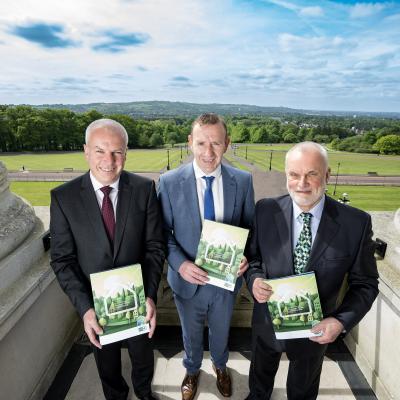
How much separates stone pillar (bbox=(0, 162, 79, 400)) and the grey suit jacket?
1543mm

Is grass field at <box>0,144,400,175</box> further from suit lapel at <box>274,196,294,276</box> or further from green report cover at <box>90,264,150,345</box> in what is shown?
suit lapel at <box>274,196,294,276</box>

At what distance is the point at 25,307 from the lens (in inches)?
121

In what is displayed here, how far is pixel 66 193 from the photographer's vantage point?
282 cm

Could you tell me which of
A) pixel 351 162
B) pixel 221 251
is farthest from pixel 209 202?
pixel 351 162

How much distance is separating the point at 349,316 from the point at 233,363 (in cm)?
223

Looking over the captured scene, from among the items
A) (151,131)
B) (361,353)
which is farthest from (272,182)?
(151,131)

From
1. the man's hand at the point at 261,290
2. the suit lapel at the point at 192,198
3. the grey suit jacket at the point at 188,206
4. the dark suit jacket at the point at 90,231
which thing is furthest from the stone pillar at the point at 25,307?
the man's hand at the point at 261,290

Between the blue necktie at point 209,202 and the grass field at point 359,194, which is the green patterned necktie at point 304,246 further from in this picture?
the grass field at point 359,194

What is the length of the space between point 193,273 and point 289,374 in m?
1.55

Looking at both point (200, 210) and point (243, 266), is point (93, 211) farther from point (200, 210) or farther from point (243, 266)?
point (243, 266)

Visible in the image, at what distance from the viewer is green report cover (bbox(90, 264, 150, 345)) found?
2695 millimetres

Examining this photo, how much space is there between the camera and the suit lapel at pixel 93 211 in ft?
9.29

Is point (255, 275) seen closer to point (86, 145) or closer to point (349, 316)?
point (349, 316)

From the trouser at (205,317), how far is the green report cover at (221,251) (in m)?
0.51
